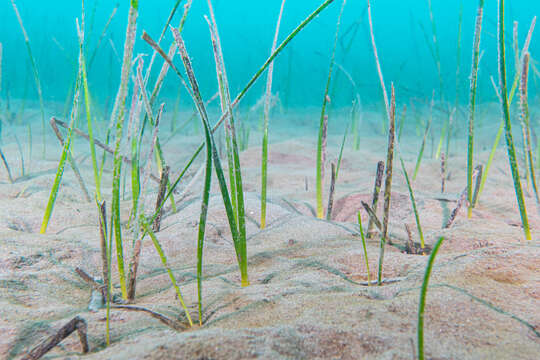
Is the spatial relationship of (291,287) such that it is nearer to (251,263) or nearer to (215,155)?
(251,263)

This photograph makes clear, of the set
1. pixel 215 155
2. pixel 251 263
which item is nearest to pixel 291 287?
pixel 251 263

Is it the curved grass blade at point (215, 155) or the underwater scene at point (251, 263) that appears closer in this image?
the underwater scene at point (251, 263)

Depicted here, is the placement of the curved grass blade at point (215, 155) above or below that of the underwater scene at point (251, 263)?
above

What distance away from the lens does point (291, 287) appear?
97cm

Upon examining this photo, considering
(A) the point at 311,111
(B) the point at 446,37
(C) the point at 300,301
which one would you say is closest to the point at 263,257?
(C) the point at 300,301

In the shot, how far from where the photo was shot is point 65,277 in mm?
1135

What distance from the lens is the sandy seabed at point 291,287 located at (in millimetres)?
683

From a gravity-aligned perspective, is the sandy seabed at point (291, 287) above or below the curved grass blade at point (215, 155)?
below

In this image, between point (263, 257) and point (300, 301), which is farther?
point (263, 257)

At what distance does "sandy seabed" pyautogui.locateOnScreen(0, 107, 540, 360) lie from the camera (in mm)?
683

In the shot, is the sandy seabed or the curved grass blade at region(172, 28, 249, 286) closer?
the sandy seabed

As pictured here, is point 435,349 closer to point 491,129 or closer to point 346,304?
point 346,304

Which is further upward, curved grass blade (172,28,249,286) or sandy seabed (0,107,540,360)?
curved grass blade (172,28,249,286)

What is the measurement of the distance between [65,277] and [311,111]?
844cm
